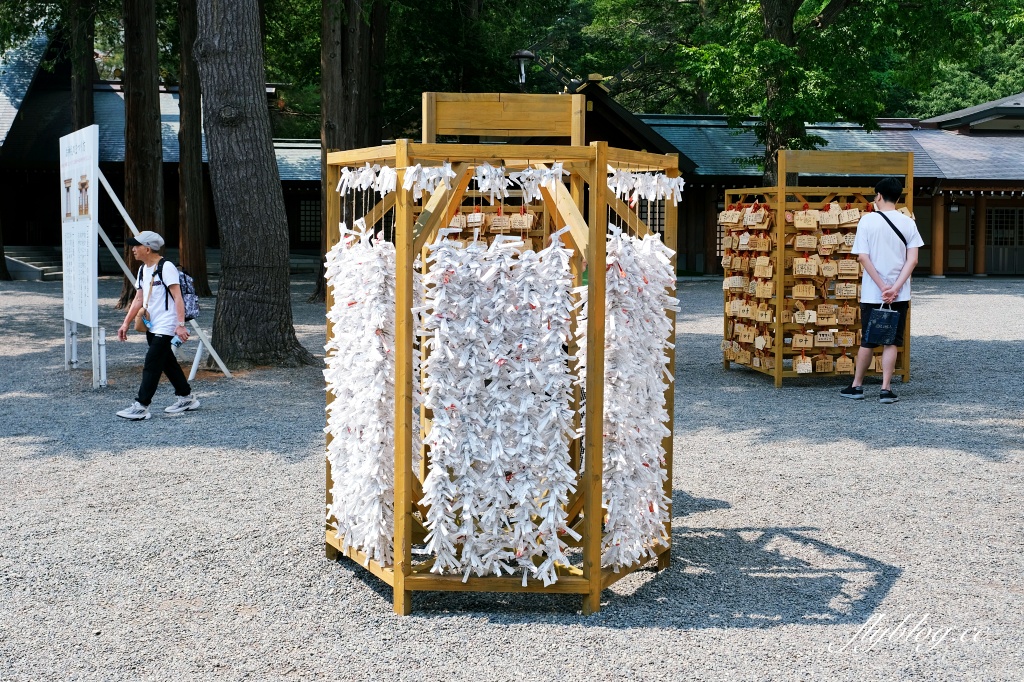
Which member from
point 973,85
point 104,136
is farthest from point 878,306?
point 973,85

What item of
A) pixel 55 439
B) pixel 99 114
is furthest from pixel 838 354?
pixel 99 114

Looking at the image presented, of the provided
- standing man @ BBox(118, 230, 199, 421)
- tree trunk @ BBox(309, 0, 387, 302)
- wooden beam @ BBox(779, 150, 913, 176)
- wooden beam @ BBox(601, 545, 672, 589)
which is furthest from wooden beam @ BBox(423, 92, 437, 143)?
tree trunk @ BBox(309, 0, 387, 302)

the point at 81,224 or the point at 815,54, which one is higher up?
the point at 815,54

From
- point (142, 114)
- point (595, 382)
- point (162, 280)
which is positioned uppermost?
point (142, 114)

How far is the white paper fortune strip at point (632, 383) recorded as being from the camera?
4789 millimetres

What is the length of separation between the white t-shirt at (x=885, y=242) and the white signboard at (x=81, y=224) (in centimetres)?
720

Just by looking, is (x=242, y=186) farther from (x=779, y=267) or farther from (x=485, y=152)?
(x=485, y=152)

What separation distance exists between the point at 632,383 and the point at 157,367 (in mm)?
5639

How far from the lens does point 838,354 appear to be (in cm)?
1152

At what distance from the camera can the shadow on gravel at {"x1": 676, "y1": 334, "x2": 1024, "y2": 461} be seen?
8.59 metres

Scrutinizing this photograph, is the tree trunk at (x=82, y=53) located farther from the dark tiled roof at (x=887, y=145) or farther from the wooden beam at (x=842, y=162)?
the wooden beam at (x=842, y=162)

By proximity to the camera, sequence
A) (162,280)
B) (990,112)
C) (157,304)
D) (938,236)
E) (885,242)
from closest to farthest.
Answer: (162,280), (157,304), (885,242), (938,236), (990,112)

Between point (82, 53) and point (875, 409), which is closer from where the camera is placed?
point (875, 409)

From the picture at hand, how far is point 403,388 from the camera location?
459 cm
